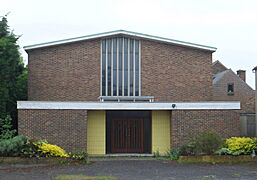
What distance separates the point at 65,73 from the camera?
25391mm

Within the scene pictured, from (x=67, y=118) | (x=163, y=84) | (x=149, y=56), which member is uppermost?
(x=149, y=56)

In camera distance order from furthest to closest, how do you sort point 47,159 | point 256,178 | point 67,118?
point 67,118
point 47,159
point 256,178

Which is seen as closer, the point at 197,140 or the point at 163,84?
the point at 197,140

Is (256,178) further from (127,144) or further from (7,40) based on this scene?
(7,40)

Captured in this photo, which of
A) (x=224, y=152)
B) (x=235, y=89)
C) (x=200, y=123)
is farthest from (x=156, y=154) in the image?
(x=235, y=89)

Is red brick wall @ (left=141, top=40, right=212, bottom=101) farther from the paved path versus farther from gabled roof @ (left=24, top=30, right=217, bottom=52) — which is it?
the paved path

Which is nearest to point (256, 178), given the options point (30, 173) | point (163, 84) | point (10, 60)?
point (30, 173)

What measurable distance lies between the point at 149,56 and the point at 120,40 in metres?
2.00

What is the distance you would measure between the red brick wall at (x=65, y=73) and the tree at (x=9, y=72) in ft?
2.86

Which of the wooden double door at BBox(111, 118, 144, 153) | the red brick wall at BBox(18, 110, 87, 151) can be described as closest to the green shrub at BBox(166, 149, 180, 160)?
the wooden double door at BBox(111, 118, 144, 153)

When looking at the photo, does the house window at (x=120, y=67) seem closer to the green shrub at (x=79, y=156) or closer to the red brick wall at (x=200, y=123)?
the red brick wall at (x=200, y=123)

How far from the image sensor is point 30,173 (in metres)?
15.5

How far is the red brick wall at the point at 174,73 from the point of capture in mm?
25828

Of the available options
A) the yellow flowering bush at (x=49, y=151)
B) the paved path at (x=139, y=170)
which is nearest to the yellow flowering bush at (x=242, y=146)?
the paved path at (x=139, y=170)
